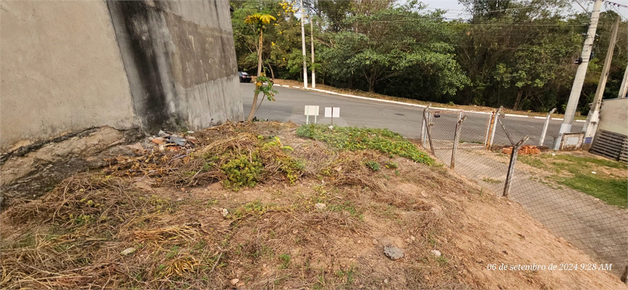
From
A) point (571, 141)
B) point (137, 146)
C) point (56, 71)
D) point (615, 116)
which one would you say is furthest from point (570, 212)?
point (56, 71)

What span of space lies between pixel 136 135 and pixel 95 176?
1.18m

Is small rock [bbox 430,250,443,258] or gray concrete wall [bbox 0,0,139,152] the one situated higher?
gray concrete wall [bbox 0,0,139,152]

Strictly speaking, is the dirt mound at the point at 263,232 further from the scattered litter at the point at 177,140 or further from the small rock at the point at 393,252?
the scattered litter at the point at 177,140

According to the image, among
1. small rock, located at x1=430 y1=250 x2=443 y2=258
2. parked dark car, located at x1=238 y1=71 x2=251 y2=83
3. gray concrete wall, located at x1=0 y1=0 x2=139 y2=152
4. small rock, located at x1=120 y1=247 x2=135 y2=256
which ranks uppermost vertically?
gray concrete wall, located at x1=0 y1=0 x2=139 y2=152

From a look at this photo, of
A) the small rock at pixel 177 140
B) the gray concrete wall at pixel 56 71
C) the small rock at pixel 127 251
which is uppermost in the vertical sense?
the gray concrete wall at pixel 56 71

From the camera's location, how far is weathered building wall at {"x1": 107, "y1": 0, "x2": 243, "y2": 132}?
4676 mm

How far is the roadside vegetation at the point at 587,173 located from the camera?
5855mm

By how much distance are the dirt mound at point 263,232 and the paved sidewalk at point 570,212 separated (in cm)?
52

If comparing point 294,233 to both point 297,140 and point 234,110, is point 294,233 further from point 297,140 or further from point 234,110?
point 234,110

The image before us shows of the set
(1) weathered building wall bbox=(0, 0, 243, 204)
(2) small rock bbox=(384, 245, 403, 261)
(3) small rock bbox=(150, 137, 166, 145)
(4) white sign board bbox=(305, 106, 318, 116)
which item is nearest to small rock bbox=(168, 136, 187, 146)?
(3) small rock bbox=(150, 137, 166, 145)

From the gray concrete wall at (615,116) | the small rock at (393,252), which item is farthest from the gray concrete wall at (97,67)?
the gray concrete wall at (615,116)

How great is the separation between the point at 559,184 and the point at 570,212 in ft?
4.97

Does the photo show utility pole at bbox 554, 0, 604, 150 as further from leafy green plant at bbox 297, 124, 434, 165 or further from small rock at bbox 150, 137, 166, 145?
small rock at bbox 150, 137, 166, 145

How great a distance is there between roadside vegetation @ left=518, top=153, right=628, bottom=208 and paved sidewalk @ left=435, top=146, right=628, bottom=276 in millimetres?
371
